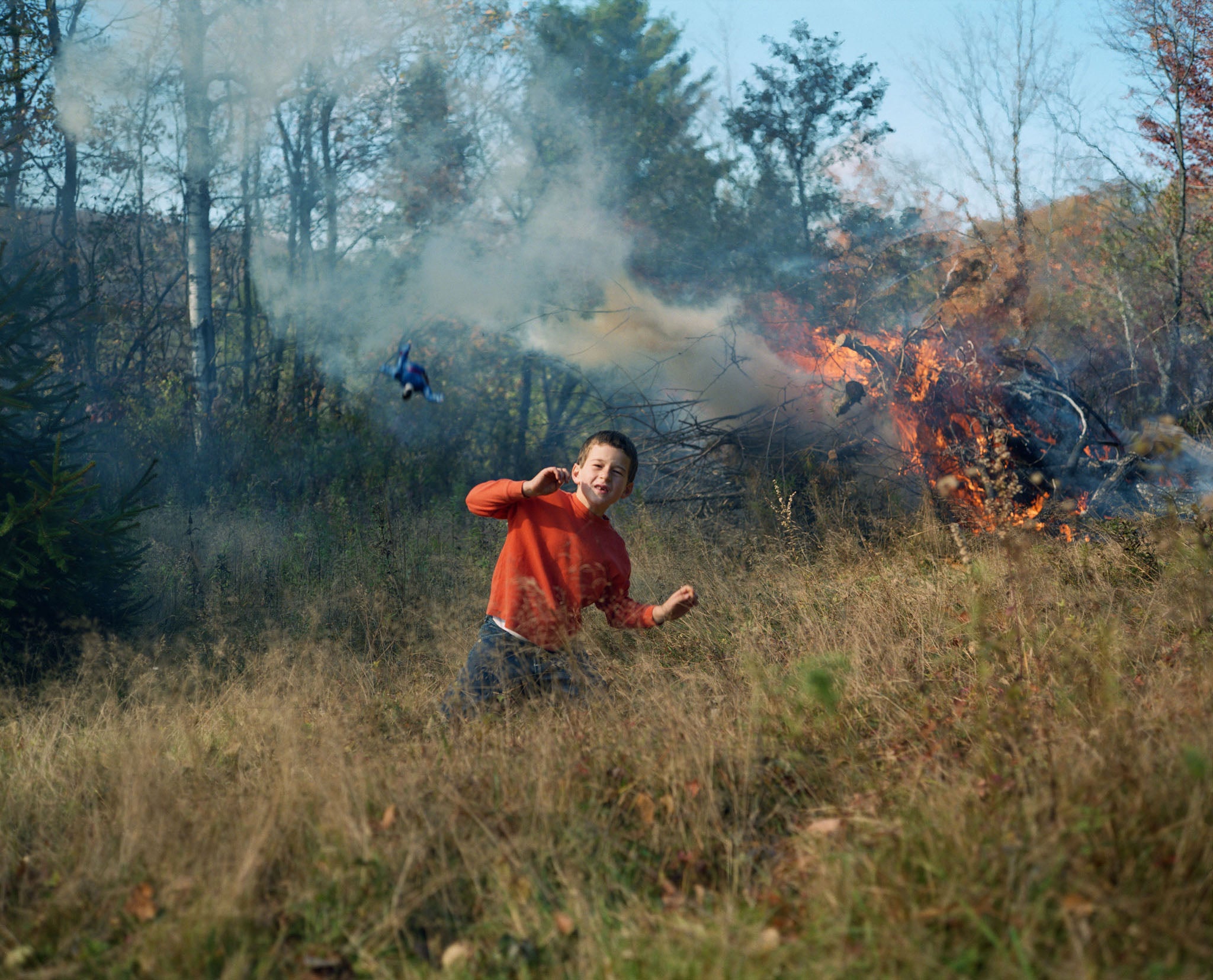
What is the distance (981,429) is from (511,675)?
4943 millimetres

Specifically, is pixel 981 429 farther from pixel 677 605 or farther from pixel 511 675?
pixel 511 675

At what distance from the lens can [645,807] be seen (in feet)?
8.84

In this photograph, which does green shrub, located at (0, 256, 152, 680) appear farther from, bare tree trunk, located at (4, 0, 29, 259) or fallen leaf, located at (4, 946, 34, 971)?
bare tree trunk, located at (4, 0, 29, 259)

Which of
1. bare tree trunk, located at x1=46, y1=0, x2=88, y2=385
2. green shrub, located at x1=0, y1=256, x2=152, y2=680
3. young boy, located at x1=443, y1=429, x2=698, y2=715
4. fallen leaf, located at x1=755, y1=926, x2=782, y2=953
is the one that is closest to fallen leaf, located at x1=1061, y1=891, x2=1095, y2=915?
fallen leaf, located at x1=755, y1=926, x2=782, y2=953

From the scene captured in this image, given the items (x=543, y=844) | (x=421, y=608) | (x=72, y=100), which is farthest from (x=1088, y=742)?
(x=72, y=100)

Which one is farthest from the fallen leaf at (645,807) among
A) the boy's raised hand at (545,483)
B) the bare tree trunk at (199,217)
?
the bare tree trunk at (199,217)

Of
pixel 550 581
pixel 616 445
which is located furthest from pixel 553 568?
pixel 616 445

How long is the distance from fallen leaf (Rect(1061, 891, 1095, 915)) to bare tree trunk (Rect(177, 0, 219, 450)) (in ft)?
A: 34.5

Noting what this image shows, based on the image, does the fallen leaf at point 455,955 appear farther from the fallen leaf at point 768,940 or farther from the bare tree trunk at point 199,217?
the bare tree trunk at point 199,217

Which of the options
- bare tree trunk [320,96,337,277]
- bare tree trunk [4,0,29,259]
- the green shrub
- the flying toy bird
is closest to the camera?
the flying toy bird

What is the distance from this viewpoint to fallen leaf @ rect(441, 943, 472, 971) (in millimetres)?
2104

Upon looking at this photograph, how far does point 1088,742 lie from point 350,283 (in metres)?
13.1

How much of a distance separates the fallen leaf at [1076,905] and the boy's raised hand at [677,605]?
163 cm

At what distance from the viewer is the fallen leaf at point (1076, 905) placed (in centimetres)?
185
